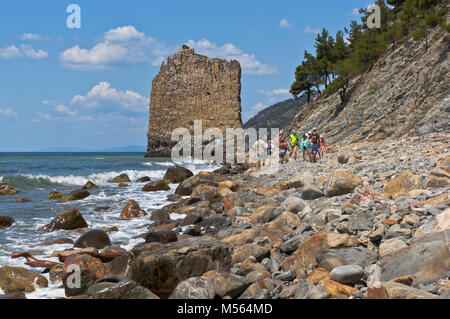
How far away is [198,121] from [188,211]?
2121 inches

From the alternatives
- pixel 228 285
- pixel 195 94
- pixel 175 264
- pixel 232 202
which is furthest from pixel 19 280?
pixel 195 94

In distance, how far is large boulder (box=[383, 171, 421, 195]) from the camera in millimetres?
6863

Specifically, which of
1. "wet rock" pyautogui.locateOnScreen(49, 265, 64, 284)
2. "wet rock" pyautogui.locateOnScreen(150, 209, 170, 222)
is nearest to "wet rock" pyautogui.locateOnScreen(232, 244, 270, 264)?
"wet rock" pyautogui.locateOnScreen(49, 265, 64, 284)

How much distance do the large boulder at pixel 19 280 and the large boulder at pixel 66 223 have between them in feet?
12.5

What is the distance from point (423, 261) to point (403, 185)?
3.46m

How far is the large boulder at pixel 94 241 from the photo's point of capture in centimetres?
789

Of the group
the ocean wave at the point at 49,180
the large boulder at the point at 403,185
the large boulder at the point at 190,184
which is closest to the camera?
the large boulder at the point at 403,185

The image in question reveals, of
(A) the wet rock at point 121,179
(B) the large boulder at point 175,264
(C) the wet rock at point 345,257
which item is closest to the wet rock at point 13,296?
(B) the large boulder at point 175,264

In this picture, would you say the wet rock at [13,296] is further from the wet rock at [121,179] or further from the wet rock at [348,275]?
the wet rock at [121,179]

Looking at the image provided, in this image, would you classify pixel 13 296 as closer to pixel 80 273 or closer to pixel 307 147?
pixel 80 273

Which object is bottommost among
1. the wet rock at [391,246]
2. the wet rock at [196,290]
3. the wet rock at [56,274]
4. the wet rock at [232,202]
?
the wet rock at [56,274]

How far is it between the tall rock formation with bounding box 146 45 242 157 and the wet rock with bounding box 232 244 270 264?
57.5 metres

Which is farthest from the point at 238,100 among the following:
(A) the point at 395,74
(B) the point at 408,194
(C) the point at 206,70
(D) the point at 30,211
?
(B) the point at 408,194
